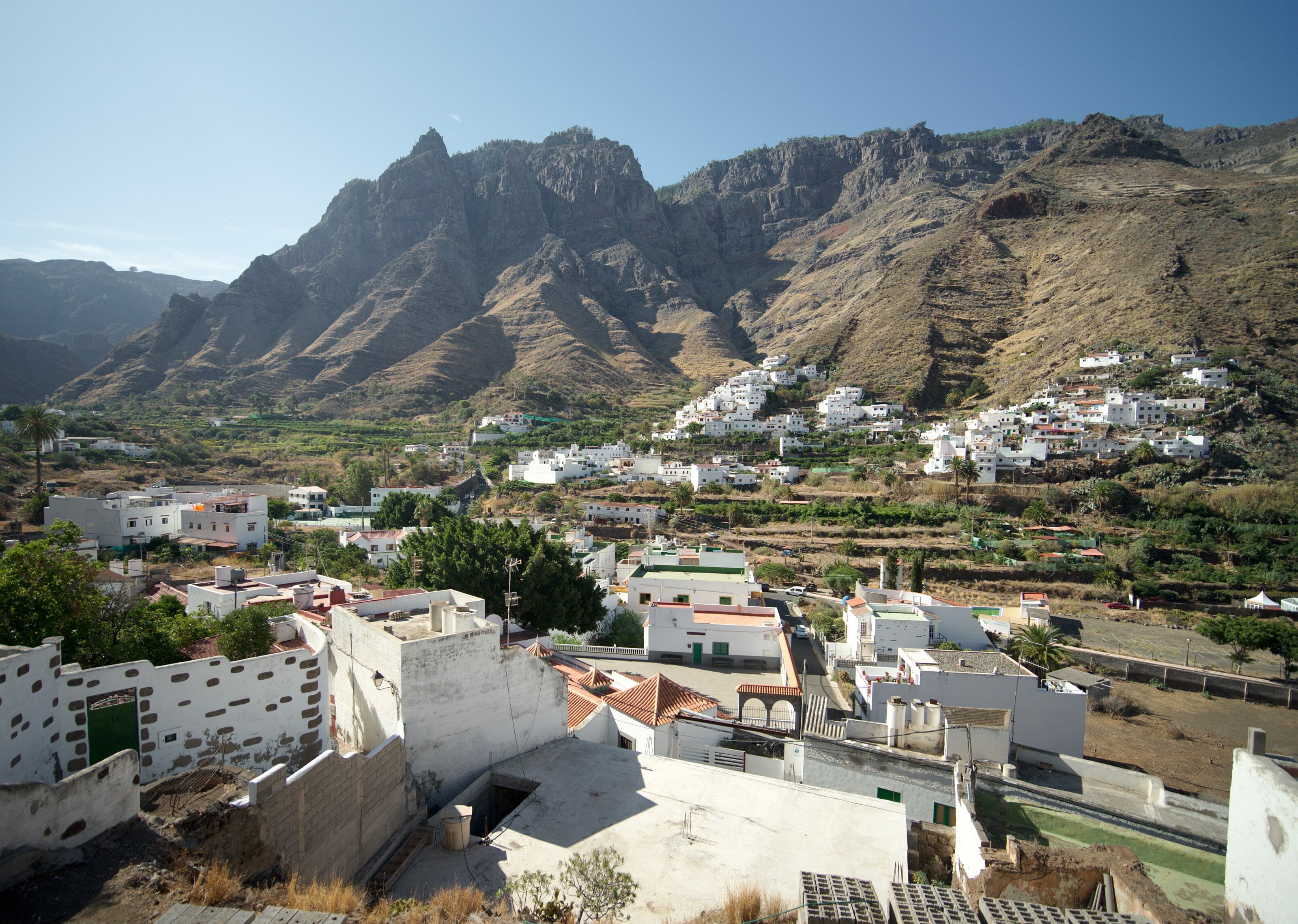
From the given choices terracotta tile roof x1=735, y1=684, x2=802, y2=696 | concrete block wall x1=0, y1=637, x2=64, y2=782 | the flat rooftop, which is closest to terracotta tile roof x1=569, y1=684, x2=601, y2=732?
the flat rooftop

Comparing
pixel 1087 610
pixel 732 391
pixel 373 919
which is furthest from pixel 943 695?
pixel 732 391

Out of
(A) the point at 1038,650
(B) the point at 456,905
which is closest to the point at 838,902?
(B) the point at 456,905

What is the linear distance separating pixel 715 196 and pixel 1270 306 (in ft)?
435

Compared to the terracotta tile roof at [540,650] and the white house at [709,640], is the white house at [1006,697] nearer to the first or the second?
the white house at [709,640]

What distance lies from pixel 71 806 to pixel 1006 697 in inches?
642

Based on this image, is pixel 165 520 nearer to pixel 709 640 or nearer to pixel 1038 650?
pixel 709 640

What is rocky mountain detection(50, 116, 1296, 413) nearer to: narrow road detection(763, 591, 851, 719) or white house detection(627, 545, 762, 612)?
narrow road detection(763, 591, 851, 719)

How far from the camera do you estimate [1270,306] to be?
2418 inches

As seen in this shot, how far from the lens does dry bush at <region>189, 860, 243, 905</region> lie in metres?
4.85

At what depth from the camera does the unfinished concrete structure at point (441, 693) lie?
29.1ft

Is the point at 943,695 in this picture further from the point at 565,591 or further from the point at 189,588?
the point at 189,588

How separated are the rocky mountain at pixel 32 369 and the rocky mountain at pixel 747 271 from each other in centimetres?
942

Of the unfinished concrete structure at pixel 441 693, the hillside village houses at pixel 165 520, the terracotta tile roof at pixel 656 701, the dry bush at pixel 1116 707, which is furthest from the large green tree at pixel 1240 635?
the hillside village houses at pixel 165 520

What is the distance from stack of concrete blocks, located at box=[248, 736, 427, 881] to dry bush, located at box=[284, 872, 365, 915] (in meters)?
0.73
